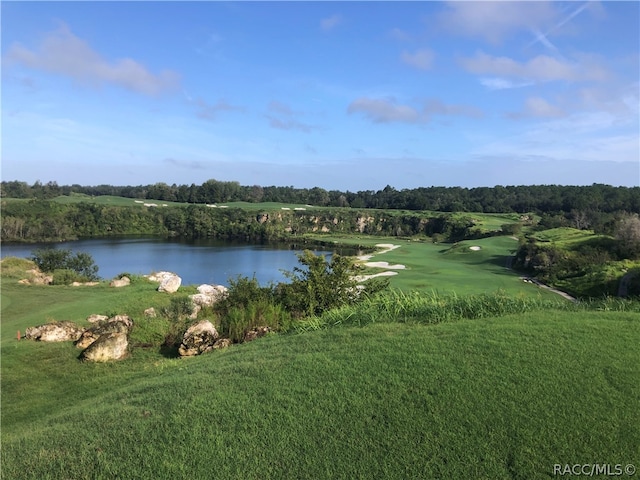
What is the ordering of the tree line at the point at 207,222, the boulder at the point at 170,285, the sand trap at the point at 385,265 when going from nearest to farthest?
the boulder at the point at 170,285, the sand trap at the point at 385,265, the tree line at the point at 207,222

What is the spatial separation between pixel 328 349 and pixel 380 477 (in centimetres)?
281

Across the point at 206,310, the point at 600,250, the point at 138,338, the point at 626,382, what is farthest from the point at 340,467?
the point at 600,250

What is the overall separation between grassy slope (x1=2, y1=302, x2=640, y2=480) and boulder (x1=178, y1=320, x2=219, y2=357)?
2882 millimetres

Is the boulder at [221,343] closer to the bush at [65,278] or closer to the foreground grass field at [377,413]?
the foreground grass field at [377,413]

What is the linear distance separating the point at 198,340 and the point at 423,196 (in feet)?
420

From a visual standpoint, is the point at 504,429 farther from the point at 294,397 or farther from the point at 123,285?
the point at 123,285

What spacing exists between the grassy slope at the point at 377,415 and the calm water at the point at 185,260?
33.6m

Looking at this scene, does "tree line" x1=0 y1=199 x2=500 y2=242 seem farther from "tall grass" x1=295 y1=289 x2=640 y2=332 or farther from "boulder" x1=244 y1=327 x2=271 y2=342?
"boulder" x1=244 y1=327 x2=271 y2=342

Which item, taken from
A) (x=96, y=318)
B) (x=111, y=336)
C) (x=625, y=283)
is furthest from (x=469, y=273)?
(x=111, y=336)

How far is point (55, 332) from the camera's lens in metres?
10.6

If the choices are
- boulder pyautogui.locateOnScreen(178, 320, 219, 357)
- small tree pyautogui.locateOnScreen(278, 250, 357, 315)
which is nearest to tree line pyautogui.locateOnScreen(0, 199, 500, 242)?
small tree pyautogui.locateOnScreen(278, 250, 357, 315)

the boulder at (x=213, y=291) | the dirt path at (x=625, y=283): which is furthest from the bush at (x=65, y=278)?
the dirt path at (x=625, y=283)

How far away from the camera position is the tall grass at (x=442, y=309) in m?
8.10

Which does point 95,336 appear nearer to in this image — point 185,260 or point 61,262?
point 61,262
